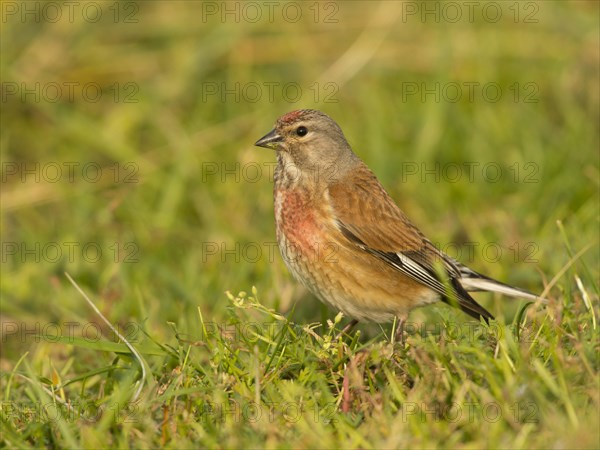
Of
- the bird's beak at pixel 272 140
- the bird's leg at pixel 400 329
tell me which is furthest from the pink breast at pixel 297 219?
the bird's leg at pixel 400 329


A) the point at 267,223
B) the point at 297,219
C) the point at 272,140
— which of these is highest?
the point at 272,140

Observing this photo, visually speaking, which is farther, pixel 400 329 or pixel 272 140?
pixel 272 140

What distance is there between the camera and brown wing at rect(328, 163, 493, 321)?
5156 millimetres

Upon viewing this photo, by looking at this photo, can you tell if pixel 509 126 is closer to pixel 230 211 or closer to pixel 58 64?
pixel 230 211

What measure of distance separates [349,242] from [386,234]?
25cm

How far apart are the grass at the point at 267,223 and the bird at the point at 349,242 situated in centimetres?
19

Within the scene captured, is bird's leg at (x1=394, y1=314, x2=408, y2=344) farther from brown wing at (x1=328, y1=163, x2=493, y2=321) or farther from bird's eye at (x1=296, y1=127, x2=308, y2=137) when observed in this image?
bird's eye at (x1=296, y1=127, x2=308, y2=137)

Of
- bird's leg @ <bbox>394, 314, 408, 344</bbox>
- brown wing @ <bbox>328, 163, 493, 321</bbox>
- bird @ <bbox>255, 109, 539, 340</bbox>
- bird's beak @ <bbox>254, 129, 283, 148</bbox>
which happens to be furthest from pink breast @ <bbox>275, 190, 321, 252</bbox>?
bird's leg @ <bbox>394, 314, 408, 344</bbox>

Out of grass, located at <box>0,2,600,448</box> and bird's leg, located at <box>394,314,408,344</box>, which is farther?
bird's leg, located at <box>394,314,408,344</box>

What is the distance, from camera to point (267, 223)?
7148 mm

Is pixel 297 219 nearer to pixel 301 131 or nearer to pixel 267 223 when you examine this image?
pixel 301 131

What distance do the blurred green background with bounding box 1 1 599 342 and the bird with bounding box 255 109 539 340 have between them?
67 centimetres

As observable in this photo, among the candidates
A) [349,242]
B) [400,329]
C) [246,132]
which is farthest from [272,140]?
[246,132]

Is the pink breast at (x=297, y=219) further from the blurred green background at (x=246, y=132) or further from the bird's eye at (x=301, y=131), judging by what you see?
the blurred green background at (x=246, y=132)
